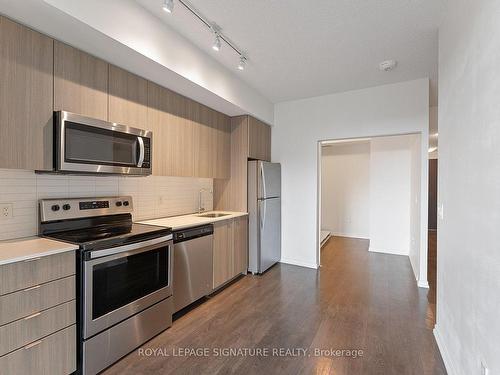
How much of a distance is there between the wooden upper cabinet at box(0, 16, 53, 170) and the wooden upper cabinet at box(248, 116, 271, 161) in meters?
2.44

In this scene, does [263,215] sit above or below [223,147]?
below

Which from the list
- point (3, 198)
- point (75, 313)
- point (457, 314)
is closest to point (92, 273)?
point (75, 313)

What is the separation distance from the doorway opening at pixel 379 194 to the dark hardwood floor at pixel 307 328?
75 centimetres

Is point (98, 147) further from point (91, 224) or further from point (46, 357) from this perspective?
point (46, 357)

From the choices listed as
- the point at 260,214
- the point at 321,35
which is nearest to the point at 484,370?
the point at 321,35

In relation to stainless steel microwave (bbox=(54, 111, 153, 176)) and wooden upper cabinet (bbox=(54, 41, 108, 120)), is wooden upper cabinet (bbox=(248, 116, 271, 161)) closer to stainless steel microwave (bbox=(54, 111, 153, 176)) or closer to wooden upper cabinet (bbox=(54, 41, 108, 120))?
stainless steel microwave (bbox=(54, 111, 153, 176))

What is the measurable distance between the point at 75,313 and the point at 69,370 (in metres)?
0.36

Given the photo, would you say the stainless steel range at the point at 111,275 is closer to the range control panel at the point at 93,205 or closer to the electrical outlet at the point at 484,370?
the range control panel at the point at 93,205

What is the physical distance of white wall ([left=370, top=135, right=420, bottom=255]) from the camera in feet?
15.7

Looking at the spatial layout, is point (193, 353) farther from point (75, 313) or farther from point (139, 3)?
point (139, 3)

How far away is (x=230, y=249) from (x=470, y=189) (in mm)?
2592

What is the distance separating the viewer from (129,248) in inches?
78.2

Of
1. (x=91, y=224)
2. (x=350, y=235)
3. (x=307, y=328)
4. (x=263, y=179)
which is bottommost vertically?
(x=307, y=328)

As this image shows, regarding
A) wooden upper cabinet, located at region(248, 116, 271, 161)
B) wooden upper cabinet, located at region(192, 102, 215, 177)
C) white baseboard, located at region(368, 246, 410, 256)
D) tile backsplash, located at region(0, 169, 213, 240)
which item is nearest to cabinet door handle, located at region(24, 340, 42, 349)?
tile backsplash, located at region(0, 169, 213, 240)
